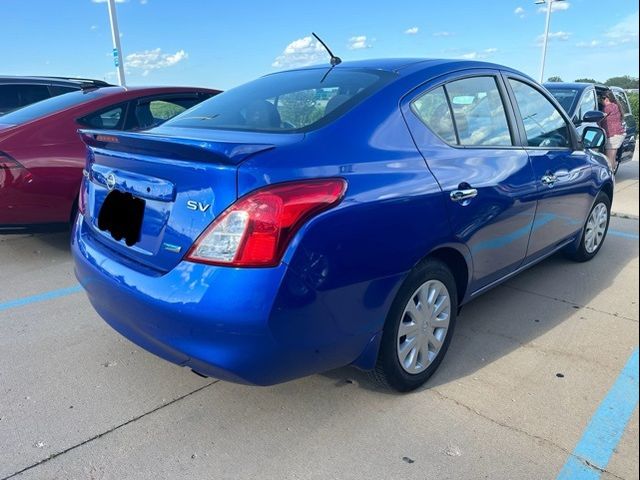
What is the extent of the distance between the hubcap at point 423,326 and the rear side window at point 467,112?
791 millimetres

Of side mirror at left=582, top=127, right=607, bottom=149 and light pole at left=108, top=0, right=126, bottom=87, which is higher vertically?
light pole at left=108, top=0, right=126, bottom=87

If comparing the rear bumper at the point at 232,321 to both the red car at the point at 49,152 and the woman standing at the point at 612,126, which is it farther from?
the woman standing at the point at 612,126

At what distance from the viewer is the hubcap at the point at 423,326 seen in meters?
2.50

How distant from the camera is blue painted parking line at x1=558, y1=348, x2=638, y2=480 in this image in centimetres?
215

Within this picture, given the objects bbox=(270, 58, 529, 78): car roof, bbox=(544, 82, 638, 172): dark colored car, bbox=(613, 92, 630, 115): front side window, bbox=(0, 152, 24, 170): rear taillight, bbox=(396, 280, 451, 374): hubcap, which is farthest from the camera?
bbox=(613, 92, 630, 115): front side window

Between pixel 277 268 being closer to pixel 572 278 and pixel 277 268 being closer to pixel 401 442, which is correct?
pixel 401 442

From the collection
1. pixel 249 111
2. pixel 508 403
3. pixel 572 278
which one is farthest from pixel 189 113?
pixel 572 278

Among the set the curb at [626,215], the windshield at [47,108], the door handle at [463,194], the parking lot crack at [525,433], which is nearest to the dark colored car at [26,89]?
the windshield at [47,108]

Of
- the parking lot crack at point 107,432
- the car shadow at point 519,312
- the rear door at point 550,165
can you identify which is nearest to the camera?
the parking lot crack at point 107,432

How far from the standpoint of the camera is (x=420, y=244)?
7.72 ft

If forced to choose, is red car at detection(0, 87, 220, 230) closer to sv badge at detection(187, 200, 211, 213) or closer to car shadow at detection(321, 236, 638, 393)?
sv badge at detection(187, 200, 211, 213)

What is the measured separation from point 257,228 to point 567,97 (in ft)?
25.1

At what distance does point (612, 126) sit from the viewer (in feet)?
27.1

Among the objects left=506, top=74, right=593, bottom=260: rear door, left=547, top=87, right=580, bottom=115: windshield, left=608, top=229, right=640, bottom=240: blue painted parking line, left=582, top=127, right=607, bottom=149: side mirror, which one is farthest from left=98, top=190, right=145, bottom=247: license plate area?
left=547, top=87, right=580, bottom=115: windshield
